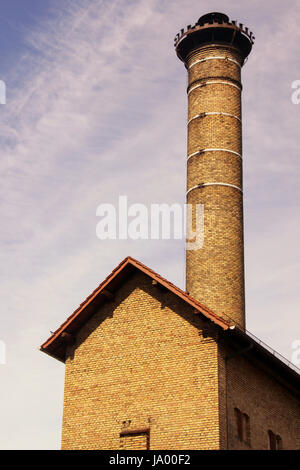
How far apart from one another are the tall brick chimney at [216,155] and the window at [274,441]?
350 inches

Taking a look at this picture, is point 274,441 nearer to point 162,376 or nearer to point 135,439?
point 162,376

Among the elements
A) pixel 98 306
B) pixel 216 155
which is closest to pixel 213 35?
pixel 216 155

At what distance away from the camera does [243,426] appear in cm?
2066

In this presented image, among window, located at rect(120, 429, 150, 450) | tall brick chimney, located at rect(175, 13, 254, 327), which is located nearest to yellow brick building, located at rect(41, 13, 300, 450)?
window, located at rect(120, 429, 150, 450)

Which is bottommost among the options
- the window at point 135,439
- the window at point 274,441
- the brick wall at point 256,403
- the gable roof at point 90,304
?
the window at point 135,439

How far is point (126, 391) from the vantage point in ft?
68.6

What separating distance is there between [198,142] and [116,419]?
17.5 m

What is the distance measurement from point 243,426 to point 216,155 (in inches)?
647

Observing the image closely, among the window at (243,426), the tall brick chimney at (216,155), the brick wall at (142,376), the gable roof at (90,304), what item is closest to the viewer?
the brick wall at (142,376)

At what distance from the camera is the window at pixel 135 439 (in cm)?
1973

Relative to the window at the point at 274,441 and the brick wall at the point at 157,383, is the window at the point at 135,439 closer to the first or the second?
the brick wall at the point at 157,383

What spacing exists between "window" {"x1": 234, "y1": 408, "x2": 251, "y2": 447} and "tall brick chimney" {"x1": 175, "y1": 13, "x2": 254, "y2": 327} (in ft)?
34.2

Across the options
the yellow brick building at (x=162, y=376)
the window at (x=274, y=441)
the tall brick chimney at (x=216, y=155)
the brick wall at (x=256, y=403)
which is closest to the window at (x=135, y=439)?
the yellow brick building at (x=162, y=376)
